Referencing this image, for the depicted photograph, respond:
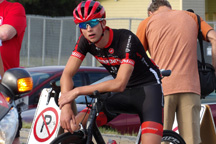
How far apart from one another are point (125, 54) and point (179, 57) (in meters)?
1.47

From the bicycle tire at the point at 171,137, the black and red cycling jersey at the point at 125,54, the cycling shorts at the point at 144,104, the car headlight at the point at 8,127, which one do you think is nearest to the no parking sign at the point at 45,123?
the bicycle tire at the point at 171,137

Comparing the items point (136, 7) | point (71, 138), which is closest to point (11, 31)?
point (71, 138)

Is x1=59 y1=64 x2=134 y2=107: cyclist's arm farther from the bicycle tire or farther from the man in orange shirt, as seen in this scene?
the man in orange shirt

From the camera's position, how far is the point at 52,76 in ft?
34.8

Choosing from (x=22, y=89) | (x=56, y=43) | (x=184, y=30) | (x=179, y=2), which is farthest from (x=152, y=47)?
(x=179, y=2)

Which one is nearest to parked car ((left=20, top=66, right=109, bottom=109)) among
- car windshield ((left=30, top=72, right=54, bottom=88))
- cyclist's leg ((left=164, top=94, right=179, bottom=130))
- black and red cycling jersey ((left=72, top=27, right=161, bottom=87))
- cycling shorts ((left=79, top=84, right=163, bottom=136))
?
car windshield ((left=30, top=72, right=54, bottom=88))

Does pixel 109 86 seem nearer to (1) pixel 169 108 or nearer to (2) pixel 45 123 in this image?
(1) pixel 169 108

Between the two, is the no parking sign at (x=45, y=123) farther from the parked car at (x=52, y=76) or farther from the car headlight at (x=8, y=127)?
the car headlight at (x=8, y=127)

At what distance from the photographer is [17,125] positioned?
3.80 meters

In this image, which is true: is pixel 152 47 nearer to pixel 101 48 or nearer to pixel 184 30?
pixel 184 30

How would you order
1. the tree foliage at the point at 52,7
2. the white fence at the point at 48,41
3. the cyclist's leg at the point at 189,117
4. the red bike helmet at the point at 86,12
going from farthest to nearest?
the tree foliage at the point at 52,7 < the white fence at the point at 48,41 < the cyclist's leg at the point at 189,117 < the red bike helmet at the point at 86,12

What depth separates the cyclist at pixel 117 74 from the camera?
15.3 ft

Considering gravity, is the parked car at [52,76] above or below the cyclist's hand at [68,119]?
below

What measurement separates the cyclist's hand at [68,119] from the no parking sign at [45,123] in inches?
97.4
